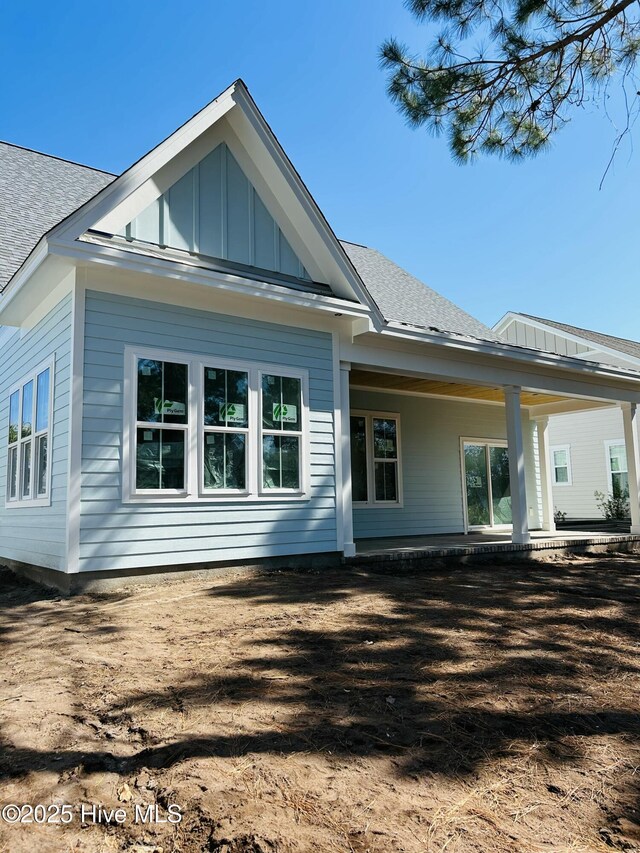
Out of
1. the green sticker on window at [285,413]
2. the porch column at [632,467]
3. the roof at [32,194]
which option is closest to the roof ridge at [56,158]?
the roof at [32,194]

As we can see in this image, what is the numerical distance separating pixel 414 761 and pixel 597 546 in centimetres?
1004

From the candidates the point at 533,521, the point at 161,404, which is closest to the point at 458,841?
the point at 161,404

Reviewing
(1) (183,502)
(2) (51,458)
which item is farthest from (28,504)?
(1) (183,502)

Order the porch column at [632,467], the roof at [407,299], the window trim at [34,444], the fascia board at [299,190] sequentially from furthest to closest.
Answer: the porch column at [632,467] < the roof at [407,299] < the fascia board at [299,190] < the window trim at [34,444]

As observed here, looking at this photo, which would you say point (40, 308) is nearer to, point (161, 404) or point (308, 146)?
point (161, 404)

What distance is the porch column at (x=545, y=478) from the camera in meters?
14.2

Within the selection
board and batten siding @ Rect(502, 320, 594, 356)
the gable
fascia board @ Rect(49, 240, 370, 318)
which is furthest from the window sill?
board and batten siding @ Rect(502, 320, 594, 356)

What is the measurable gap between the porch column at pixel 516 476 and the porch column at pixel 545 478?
382 centimetres

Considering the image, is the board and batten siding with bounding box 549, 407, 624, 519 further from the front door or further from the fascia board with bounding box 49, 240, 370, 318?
the fascia board with bounding box 49, 240, 370, 318

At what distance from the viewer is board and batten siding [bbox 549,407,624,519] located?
20.4 m

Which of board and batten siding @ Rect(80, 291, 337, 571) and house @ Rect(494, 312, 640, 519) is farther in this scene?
house @ Rect(494, 312, 640, 519)

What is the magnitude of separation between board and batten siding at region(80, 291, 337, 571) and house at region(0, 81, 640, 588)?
2 cm

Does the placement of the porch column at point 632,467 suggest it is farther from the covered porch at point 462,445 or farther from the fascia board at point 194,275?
the fascia board at point 194,275

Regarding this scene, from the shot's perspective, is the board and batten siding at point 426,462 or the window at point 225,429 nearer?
the window at point 225,429
